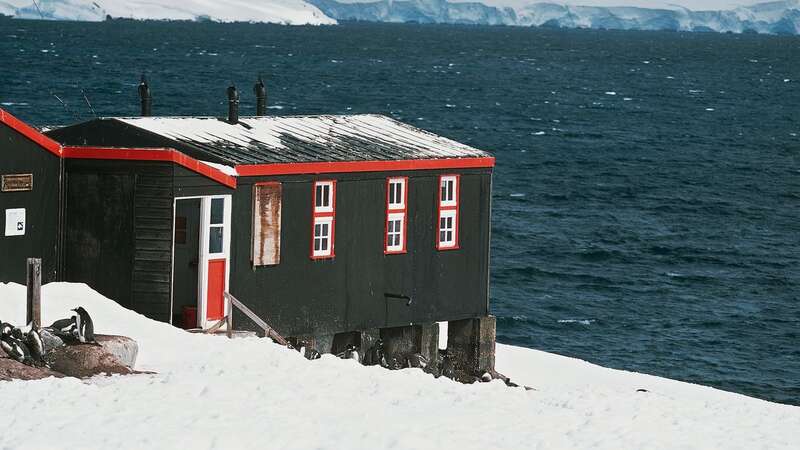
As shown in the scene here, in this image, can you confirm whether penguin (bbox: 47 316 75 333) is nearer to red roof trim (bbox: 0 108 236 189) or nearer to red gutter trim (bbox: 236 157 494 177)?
red roof trim (bbox: 0 108 236 189)

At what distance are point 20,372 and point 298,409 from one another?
4049 millimetres

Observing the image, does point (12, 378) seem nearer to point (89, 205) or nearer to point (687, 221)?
point (89, 205)

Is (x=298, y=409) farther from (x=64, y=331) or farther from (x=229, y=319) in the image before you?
(x=229, y=319)

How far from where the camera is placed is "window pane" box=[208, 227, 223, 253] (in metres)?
28.0

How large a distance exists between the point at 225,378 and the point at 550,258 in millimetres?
39135

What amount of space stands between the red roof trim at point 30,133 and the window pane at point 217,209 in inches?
110

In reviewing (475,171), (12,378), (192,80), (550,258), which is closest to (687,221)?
(550,258)

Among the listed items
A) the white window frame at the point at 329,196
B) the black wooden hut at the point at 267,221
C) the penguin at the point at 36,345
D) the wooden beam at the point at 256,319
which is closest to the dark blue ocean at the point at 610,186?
the black wooden hut at the point at 267,221

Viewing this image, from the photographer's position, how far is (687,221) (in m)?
73.1

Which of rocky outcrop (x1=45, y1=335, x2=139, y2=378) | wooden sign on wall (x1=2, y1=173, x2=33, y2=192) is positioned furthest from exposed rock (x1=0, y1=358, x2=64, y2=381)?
wooden sign on wall (x1=2, y1=173, x2=33, y2=192)

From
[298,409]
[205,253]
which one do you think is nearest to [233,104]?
[205,253]

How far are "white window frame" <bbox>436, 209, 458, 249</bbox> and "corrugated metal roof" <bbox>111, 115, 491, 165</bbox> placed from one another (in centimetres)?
117

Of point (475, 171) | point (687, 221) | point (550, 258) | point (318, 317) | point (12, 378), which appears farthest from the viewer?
point (687, 221)

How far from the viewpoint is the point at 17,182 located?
1069 inches
